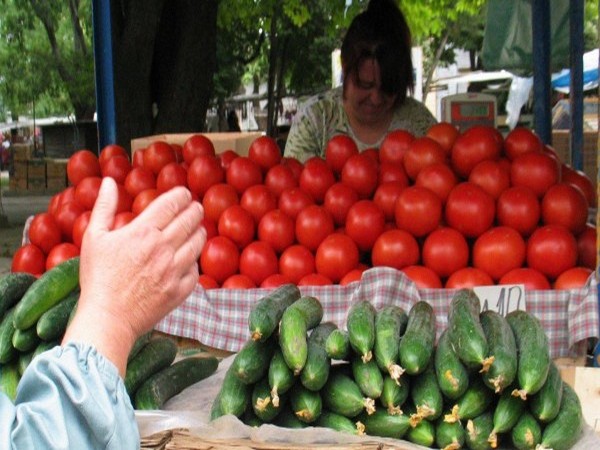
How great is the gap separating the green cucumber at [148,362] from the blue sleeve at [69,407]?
1.22 metres

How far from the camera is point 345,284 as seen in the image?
3.12 metres

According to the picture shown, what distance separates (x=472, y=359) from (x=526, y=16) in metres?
6.42

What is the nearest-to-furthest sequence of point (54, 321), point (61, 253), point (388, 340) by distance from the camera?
1. point (388, 340)
2. point (54, 321)
3. point (61, 253)

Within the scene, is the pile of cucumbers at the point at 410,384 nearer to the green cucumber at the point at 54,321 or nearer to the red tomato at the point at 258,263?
the green cucumber at the point at 54,321

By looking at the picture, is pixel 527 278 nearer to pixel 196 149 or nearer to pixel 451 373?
pixel 451 373

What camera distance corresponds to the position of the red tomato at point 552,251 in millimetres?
2994

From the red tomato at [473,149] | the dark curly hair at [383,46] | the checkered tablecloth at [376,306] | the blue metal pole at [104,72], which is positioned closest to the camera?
the checkered tablecloth at [376,306]

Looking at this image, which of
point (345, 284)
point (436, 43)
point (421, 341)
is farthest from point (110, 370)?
point (436, 43)

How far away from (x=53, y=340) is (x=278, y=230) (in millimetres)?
1080

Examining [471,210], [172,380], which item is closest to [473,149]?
[471,210]

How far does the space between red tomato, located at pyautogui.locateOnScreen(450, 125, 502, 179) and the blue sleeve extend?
93.3 inches

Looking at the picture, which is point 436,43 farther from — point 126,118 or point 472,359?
point 472,359

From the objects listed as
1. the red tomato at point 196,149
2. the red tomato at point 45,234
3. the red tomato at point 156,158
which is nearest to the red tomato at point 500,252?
the red tomato at point 196,149

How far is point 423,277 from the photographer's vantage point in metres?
3.07
